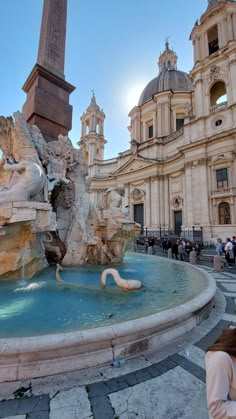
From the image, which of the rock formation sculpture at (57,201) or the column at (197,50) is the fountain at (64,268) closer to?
the rock formation sculpture at (57,201)

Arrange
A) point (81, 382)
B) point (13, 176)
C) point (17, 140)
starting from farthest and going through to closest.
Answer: point (17, 140) < point (13, 176) < point (81, 382)

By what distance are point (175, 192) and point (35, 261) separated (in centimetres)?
2373

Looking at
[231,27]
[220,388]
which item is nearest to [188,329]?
[220,388]

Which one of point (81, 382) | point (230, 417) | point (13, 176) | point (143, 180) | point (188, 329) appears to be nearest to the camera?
point (230, 417)

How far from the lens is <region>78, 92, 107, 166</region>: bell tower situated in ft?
134

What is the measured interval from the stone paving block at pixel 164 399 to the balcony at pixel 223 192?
2029 centimetres

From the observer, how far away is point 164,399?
1.71m

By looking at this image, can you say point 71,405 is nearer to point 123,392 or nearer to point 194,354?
point 123,392

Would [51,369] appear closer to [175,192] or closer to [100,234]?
[100,234]

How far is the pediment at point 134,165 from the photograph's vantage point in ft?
97.4

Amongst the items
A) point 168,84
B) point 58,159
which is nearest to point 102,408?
point 58,159

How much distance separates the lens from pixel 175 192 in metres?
26.8

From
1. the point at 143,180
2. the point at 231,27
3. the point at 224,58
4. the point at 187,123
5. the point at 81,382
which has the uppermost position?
the point at 231,27

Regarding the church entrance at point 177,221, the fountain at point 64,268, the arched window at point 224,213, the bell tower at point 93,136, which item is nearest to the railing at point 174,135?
the church entrance at point 177,221
